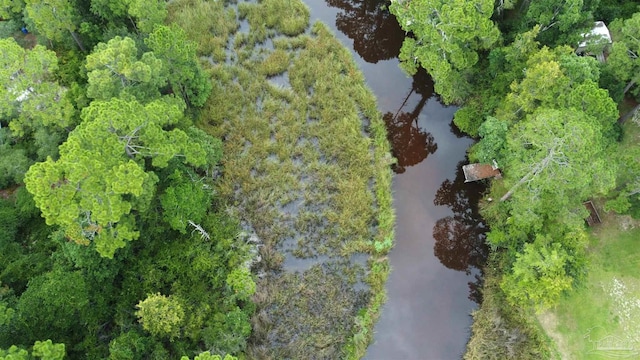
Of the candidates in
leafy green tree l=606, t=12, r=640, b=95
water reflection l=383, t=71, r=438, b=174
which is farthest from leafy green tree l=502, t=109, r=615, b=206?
water reflection l=383, t=71, r=438, b=174

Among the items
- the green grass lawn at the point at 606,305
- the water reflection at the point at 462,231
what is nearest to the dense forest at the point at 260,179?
the water reflection at the point at 462,231

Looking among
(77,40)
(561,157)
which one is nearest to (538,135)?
(561,157)

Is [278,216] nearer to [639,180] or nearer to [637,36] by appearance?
[639,180]

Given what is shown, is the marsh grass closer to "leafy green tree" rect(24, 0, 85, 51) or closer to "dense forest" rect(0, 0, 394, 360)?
"dense forest" rect(0, 0, 394, 360)

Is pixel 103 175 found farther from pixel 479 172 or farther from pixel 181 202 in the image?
pixel 479 172

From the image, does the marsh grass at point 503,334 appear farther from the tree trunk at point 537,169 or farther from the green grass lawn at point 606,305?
the tree trunk at point 537,169

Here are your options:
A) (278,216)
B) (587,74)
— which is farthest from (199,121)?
(587,74)
